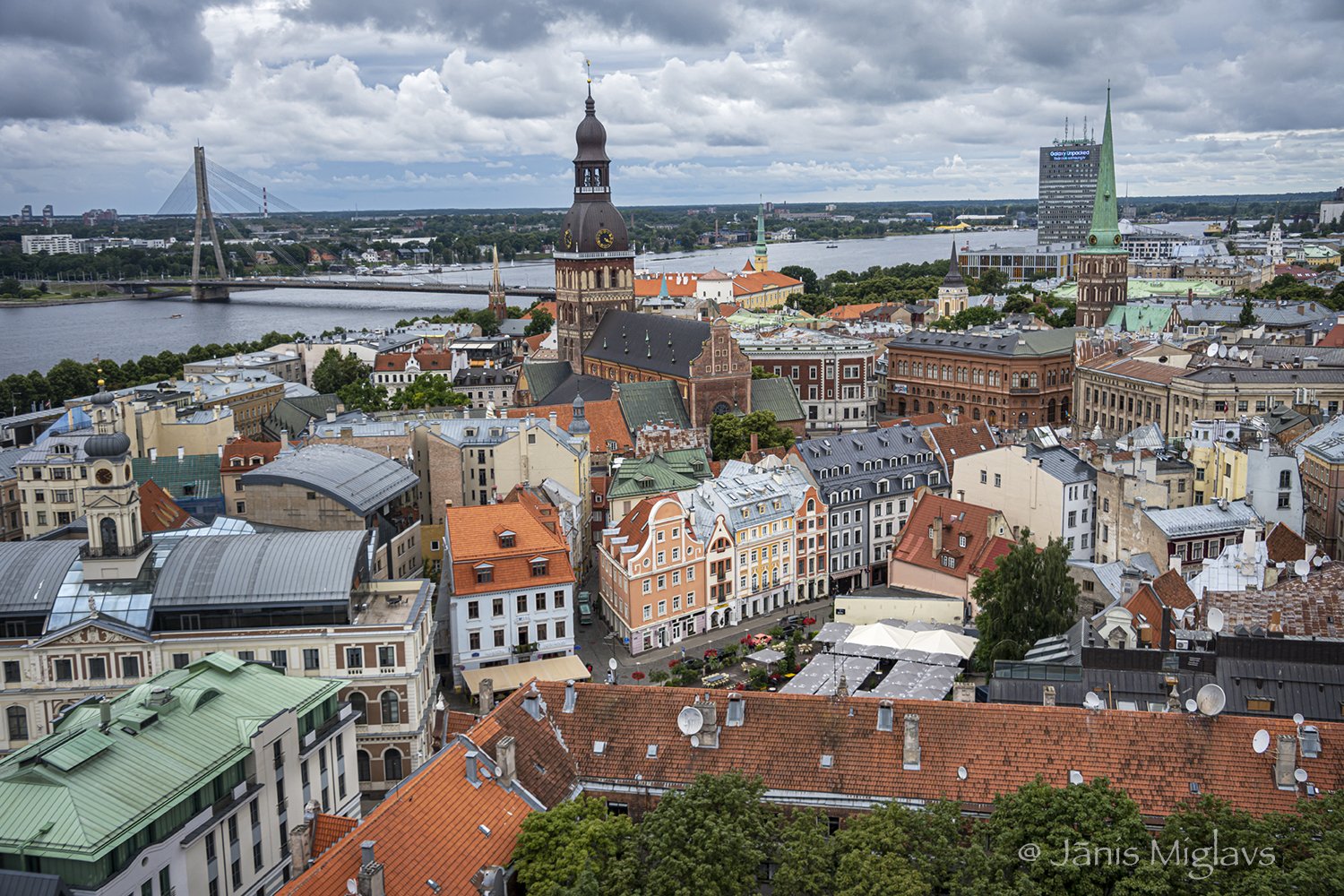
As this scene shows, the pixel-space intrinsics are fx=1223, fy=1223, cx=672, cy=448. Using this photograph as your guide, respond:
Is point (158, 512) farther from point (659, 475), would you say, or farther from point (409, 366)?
point (409, 366)

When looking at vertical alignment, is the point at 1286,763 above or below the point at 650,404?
below

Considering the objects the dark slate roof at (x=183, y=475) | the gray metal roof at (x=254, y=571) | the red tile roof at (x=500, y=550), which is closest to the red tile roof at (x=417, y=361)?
the dark slate roof at (x=183, y=475)

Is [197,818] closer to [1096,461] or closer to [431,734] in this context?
[431,734]

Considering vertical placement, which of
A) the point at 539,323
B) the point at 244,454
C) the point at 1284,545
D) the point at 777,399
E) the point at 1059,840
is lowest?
the point at 1284,545

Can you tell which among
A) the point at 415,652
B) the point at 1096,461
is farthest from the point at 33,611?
the point at 1096,461

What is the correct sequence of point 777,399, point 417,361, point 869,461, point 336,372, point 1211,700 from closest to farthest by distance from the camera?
point 1211,700 → point 869,461 → point 777,399 → point 336,372 → point 417,361

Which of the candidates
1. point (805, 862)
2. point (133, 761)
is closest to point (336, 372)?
point (133, 761)

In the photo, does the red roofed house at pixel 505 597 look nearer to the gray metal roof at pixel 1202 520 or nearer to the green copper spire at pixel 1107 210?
the gray metal roof at pixel 1202 520
